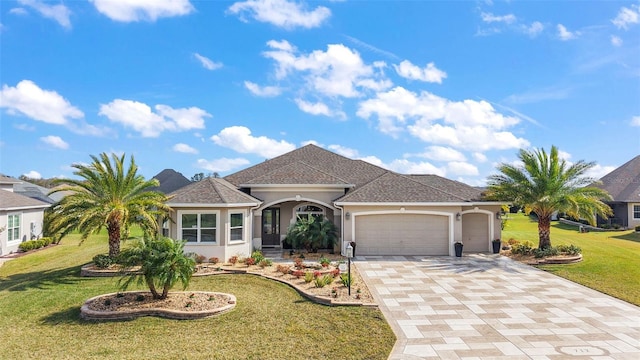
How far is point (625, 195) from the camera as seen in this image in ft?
Result: 106

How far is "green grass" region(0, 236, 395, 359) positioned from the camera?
796cm

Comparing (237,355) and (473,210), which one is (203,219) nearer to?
(237,355)

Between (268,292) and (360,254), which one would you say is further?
(360,254)

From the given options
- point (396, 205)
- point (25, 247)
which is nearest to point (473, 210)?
point (396, 205)

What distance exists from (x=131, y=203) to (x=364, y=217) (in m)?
10.8

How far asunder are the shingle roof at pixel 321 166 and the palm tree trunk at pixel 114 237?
7.91 metres

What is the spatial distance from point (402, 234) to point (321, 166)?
26.6 feet

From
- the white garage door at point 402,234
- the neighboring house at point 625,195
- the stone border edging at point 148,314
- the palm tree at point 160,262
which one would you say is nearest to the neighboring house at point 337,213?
the white garage door at point 402,234

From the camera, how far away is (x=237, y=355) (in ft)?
25.5

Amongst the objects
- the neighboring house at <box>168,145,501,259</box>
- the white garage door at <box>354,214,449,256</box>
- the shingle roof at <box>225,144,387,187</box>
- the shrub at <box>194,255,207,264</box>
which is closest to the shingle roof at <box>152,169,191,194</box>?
the shingle roof at <box>225,144,387,187</box>

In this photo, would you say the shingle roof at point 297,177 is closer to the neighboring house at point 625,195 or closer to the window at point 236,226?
the window at point 236,226

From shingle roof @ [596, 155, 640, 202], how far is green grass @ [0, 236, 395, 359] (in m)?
A: 33.1

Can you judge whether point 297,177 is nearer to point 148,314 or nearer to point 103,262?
point 103,262

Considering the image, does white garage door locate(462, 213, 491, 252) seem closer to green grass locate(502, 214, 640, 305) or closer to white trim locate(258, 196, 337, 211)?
green grass locate(502, 214, 640, 305)
